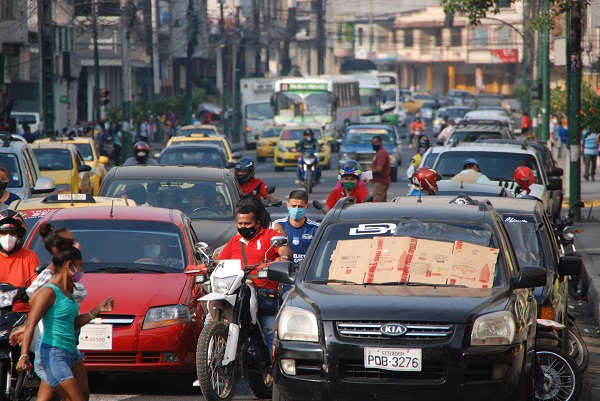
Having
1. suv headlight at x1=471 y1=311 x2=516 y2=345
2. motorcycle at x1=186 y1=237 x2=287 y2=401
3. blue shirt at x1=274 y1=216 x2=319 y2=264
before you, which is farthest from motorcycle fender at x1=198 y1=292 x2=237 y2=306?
suv headlight at x1=471 y1=311 x2=516 y2=345

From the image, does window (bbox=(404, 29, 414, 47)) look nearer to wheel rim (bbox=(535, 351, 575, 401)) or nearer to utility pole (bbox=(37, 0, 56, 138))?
utility pole (bbox=(37, 0, 56, 138))

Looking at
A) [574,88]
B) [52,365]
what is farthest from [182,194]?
[574,88]

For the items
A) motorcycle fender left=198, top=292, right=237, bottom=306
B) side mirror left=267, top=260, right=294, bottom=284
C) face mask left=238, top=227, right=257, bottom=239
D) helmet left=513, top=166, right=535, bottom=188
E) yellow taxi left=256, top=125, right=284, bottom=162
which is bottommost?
yellow taxi left=256, top=125, right=284, bottom=162

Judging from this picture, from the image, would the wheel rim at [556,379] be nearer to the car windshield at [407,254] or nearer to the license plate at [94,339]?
the car windshield at [407,254]

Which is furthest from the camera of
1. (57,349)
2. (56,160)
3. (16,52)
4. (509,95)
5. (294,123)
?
(509,95)

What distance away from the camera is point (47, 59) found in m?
32.0

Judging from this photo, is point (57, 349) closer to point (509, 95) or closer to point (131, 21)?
point (131, 21)

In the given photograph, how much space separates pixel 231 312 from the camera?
8648mm

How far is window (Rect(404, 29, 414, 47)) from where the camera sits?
131 metres

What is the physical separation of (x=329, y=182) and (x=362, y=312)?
99.0 ft

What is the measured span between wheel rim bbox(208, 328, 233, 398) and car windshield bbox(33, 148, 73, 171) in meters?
16.1

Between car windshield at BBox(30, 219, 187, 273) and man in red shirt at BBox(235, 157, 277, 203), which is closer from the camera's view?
car windshield at BBox(30, 219, 187, 273)

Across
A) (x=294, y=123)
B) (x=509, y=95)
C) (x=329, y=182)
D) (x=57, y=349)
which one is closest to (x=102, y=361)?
(x=57, y=349)

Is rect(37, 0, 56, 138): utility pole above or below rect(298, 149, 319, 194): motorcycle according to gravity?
above
